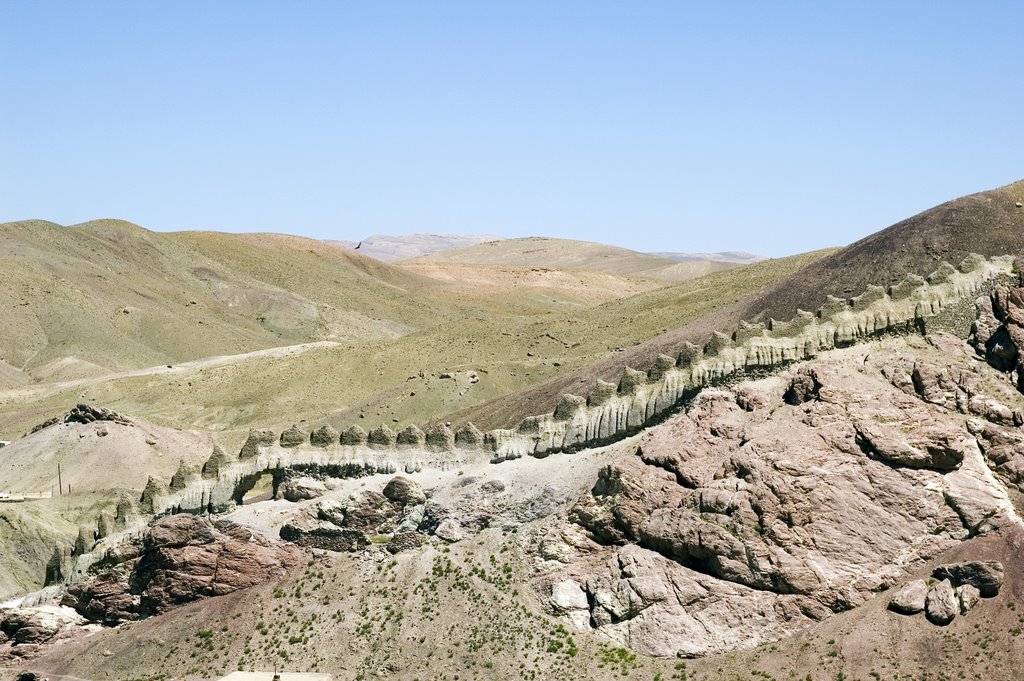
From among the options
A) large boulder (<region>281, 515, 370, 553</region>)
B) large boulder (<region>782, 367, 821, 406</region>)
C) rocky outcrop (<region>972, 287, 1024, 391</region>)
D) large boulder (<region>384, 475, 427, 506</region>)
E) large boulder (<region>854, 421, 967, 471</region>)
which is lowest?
large boulder (<region>281, 515, 370, 553</region>)

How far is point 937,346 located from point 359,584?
15694 mm

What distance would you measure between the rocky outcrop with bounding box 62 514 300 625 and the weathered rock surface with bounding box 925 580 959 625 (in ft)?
53.8

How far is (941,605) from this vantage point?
105 ft

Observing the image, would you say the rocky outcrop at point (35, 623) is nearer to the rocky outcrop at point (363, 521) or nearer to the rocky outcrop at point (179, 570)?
the rocky outcrop at point (179, 570)

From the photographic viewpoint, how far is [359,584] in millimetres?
38844

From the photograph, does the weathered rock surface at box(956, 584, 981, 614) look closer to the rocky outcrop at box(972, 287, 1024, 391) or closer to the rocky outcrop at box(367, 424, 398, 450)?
the rocky outcrop at box(972, 287, 1024, 391)

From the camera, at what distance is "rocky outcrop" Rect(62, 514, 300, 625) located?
3981cm

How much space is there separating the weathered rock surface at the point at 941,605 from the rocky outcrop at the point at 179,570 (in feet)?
53.8

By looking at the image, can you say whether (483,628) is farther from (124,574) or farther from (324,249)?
(324,249)

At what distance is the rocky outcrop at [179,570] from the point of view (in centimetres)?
3981

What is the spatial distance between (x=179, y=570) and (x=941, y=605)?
19440 mm

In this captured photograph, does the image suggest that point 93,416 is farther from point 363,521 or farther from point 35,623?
point 363,521

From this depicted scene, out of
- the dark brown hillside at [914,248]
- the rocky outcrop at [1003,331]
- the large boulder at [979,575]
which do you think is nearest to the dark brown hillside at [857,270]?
the dark brown hillside at [914,248]

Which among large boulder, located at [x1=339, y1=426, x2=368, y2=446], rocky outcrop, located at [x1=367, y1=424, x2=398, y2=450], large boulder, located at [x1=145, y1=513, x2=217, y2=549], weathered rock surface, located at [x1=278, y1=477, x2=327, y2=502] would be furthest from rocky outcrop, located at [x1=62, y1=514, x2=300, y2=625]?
rocky outcrop, located at [x1=367, y1=424, x2=398, y2=450]
